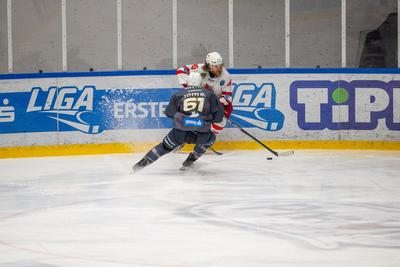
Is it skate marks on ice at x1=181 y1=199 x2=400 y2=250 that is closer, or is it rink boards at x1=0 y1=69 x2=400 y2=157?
skate marks on ice at x1=181 y1=199 x2=400 y2=250

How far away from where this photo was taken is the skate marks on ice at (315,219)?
4164 millimetres

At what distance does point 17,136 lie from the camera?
8.38 m

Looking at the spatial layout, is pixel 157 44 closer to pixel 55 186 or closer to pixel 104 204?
pixel 55 186

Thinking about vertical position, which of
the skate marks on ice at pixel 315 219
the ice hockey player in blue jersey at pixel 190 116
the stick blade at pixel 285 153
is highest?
the ice hockey player in blue jersey at pixel 190 116

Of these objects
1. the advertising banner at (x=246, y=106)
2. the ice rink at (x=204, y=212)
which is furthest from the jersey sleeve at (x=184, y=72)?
the ice rink at (x=204, y=212)

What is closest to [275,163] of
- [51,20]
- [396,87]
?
[396,87]

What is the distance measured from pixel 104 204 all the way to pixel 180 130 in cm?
156

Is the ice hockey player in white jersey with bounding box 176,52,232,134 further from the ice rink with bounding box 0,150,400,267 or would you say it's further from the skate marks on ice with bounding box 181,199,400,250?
the skate marks on ice with bounding box 181,199,400,250

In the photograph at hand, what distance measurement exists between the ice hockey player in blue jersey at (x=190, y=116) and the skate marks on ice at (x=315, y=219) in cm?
143

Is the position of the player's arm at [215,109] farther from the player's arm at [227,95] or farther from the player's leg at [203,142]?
the player's arm at [227,95]

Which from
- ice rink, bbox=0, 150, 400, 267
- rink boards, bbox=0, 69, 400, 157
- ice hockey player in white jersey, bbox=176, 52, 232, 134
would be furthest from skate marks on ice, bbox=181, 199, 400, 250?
rink boards, bbox=0, 69, 400, 157

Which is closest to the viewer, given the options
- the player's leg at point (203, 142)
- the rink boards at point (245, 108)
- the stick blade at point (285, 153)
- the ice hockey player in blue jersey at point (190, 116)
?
the ice hockey player in blue jersey at point (190, 116)

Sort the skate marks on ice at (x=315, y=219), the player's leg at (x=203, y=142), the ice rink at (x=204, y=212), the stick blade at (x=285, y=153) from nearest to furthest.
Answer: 1. the ice rink at (x=204, y=212)
2. the skate marks on ice at (x=315, y=219)
3. the player's leg at (x=203, y=142)
4. the stick blade at (x=285, y=153)

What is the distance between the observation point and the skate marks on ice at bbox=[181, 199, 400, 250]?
4.16m
